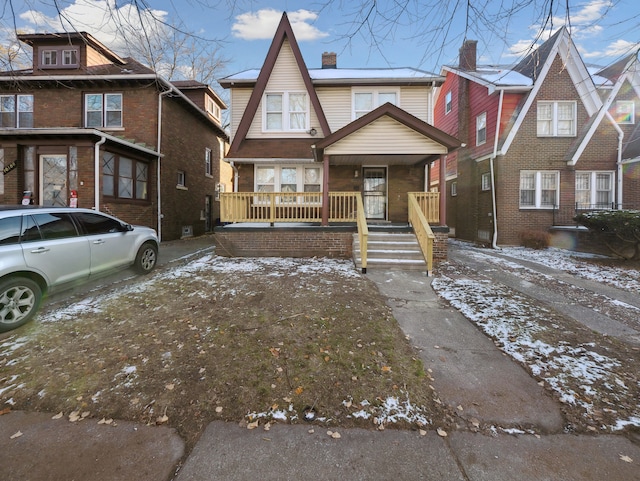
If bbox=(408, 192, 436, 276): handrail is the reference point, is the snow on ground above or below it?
below

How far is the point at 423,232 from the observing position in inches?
320

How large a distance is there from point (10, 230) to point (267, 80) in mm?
10106

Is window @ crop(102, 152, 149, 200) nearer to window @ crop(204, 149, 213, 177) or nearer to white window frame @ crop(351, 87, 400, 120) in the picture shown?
window @ crop(204, 149, 213, 177)

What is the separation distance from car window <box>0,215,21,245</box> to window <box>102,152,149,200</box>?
7584 mm

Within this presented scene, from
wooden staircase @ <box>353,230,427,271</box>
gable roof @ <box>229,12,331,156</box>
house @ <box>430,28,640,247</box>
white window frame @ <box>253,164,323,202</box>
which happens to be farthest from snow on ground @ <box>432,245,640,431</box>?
gable roof @ <box>229,12,331,156</box>

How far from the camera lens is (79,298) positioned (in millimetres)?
5352

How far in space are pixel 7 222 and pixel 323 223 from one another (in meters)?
7.02

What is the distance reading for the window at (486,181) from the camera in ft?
45.5

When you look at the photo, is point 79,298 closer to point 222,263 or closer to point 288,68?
point 222,263

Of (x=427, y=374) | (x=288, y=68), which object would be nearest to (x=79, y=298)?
(x=427, y=374)

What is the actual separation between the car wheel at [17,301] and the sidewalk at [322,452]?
2267 mm

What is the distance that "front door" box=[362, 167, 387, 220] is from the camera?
39.9 feet

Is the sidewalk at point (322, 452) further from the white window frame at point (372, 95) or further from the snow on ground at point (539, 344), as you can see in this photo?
the white window frame at point (372, 95)

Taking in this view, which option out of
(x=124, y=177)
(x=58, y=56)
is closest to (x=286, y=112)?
(x=124, y=177)
